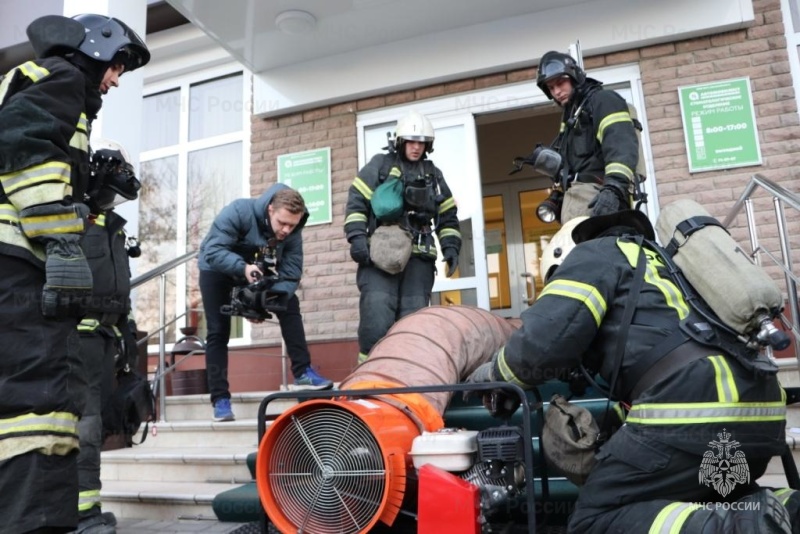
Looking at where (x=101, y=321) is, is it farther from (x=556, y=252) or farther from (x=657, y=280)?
(x=657, y=280)

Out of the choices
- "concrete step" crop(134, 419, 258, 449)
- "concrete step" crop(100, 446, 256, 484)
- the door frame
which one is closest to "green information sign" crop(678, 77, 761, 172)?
the door frame

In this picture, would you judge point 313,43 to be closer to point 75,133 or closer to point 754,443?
point 75,133

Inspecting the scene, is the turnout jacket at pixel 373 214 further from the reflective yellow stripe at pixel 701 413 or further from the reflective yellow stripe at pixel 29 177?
the reflective yellow stripe at pixel 701 413

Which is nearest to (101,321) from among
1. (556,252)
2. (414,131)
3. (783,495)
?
(556,252)

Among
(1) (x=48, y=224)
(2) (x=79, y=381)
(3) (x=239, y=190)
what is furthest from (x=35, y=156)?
(3) (x=239, y=190)

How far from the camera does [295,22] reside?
5508 millimetres

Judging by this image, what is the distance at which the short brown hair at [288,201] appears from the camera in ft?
13.6

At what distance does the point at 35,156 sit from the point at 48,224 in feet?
0.84

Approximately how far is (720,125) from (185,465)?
16.4 ft

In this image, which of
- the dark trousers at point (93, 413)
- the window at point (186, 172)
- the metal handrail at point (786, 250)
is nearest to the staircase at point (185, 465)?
the dark trousers at point (93, 413)

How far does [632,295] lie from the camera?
6.70 ft

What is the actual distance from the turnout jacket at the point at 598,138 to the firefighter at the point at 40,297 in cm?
278

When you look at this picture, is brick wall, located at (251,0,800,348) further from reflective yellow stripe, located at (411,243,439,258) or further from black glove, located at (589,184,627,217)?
black glove, located at (589,184,627,217)

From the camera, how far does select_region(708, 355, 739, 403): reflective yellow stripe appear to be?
1.89 metres
